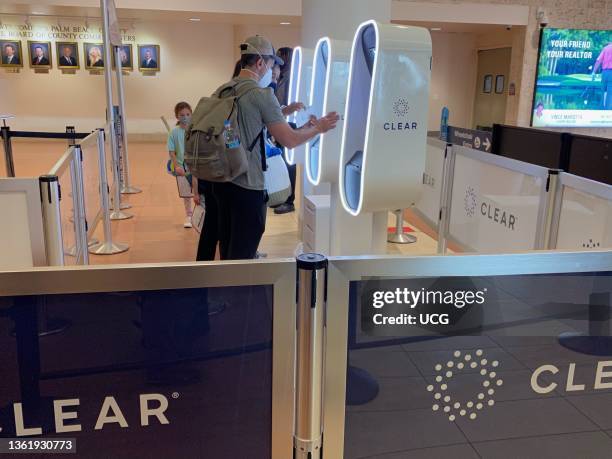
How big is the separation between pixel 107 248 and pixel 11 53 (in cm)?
1074

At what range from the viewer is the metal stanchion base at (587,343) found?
1292 millimetres

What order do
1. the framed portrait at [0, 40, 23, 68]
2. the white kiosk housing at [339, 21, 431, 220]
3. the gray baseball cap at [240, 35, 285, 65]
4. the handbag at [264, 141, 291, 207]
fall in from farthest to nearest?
the framed portrait at [0, 40, 23, 68] → the handbag at [264, 141, 291, 207] → the gray baseball cap at [240, 35, 285, 65] → the white kiosk housing at [339, 21, 431, 220]

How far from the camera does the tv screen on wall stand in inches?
430

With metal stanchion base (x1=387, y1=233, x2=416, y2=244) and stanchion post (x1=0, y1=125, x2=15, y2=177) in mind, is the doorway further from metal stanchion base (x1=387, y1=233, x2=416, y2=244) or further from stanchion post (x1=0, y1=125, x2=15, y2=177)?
stanchion post (x1=0, y1=125, x2=15, y2=177)

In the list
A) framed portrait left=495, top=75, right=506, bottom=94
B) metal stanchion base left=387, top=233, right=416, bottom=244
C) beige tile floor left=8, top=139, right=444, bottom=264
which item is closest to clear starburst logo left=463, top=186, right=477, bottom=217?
beige tile floor left=8, top=139, right=444, bottom=264

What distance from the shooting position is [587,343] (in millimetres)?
1310

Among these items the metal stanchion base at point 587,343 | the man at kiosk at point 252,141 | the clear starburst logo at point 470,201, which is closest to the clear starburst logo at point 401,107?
the man at kiosk at point 252,141

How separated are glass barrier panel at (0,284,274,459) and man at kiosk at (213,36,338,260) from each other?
1854 mm

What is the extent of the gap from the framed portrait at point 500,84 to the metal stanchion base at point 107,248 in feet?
34.4

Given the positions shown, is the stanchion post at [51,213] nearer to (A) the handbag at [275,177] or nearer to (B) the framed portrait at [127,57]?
(A) the handbag at [275,177]

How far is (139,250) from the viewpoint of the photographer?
16.9 ft

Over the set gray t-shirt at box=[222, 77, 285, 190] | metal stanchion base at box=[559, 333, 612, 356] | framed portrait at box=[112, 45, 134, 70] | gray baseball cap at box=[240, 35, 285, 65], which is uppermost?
framed portrait at box=[112, 45, 134, 70]

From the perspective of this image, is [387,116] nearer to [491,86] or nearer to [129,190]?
[129,190]

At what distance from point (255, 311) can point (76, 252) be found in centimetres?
247
